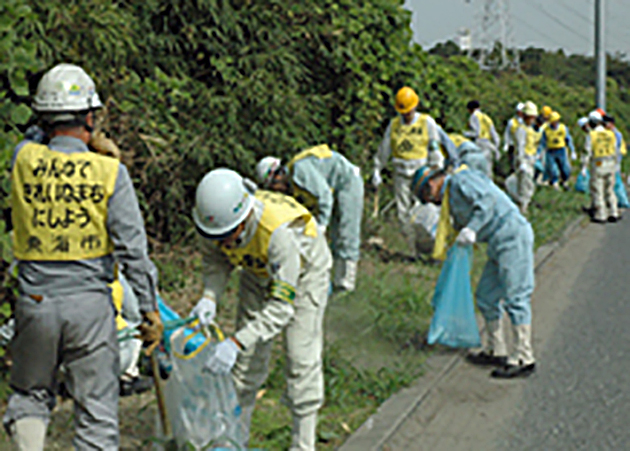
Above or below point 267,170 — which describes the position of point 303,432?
below

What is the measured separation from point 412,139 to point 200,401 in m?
7.67

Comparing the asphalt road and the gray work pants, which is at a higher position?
the gray work pants

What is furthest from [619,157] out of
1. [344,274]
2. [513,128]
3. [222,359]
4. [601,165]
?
[222,359]

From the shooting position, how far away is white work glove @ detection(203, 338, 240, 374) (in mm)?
4664

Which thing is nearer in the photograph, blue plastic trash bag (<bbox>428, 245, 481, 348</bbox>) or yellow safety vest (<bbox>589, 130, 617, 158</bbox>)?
blue plastic trash bag (<bbox>428, 245, 481, 348</bbox>)

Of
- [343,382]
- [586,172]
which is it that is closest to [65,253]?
[343,382]

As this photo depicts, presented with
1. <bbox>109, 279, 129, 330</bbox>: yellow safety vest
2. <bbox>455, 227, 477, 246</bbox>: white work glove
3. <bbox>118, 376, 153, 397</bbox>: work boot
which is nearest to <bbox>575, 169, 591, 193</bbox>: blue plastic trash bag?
<bbox>455, 227, 477, 246</bbox>: white work glove

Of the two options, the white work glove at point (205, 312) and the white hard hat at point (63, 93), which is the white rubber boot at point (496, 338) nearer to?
the white work glove at point (205, 312)

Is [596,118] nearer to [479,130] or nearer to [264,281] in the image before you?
[479,130]

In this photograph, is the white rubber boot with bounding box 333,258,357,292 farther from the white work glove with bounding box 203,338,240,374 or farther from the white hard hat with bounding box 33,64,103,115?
the white hard hat with bounding box 33,64,103,115

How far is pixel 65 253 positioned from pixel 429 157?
26.8ft

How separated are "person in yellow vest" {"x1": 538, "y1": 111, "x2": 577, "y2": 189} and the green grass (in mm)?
7803

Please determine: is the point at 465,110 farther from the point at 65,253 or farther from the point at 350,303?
the point at 65,253

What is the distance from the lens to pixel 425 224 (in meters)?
11.8
